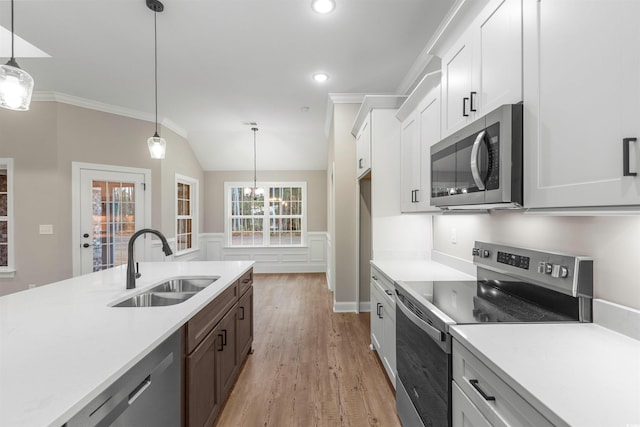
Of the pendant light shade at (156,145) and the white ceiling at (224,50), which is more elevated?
the white ceiling at (224,50)

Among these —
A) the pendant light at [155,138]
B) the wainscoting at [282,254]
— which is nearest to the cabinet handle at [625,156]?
the pendant light at [155,138]

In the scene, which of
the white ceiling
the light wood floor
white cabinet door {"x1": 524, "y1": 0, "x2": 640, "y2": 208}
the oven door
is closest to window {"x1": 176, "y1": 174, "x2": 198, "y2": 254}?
the white ceiling

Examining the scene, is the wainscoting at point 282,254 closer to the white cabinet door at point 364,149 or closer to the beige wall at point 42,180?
the beige wall at point 42,180

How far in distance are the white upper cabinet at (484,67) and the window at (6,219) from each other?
5188 mm

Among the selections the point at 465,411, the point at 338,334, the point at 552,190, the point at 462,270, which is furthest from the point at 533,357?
the point at 338,334

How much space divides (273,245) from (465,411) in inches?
238

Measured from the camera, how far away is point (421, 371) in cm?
150

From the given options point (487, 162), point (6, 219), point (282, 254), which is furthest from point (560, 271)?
point (282, 254)

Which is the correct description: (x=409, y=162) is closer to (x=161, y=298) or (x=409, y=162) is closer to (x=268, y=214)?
(x=161, y=298)

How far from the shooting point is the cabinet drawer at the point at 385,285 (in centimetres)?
213

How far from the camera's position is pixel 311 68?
3166mm

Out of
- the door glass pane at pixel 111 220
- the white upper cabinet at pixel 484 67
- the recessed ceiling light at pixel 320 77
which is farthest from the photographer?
the door glass pane at pixel 111 220

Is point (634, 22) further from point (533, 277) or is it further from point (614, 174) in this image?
point (533, 277)

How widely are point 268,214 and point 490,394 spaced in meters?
6.34
